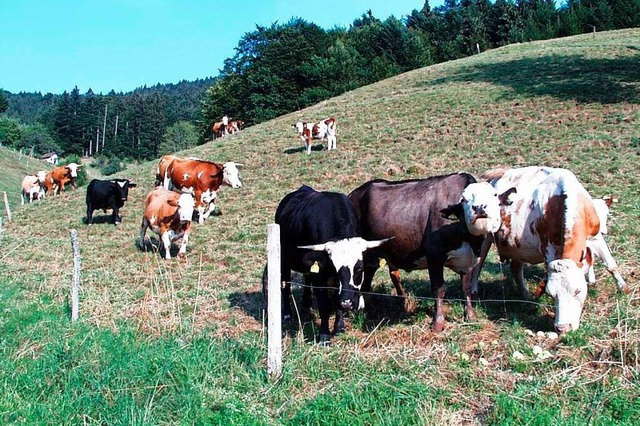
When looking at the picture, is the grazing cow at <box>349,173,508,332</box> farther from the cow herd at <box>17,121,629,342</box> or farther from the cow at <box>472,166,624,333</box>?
the cow at <box>472,166,624,333</box>

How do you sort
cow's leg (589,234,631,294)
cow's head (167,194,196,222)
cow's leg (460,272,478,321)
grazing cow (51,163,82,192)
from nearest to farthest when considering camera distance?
cow's leg (460,272,478,321) → cow's leg (589,234,631,294) → cow's head (167,194,196,222) → grazing cow (51,163,82,192)

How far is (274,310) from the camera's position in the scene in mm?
5992

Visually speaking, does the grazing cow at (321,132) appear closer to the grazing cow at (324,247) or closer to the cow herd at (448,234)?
the cow herd at (448,234)

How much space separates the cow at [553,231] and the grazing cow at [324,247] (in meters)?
2.07

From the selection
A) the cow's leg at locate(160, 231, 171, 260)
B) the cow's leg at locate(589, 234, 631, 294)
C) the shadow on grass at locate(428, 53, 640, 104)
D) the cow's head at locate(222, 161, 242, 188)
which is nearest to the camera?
the cow's leg at locate(589, 234, 631, 294)

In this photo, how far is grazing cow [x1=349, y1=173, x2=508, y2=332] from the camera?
7.48 m

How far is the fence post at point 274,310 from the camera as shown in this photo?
19.4 ft

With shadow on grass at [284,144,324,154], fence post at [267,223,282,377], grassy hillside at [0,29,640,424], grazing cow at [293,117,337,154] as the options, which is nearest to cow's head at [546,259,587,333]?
grassy hillside at [0,29,640,424]

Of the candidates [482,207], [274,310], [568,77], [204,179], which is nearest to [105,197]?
[204,179]

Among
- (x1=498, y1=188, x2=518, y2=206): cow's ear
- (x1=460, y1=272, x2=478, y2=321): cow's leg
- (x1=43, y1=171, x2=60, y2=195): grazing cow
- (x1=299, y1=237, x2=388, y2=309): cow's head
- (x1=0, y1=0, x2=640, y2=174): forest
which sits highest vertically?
(x1=0, y1=0, x2=640, y2=174): forest

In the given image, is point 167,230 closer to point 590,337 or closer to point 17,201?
point 590,337

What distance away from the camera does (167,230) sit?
13.7 m

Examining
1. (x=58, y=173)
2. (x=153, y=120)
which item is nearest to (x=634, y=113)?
(x=58, y=173)

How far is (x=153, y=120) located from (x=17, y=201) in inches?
3374
